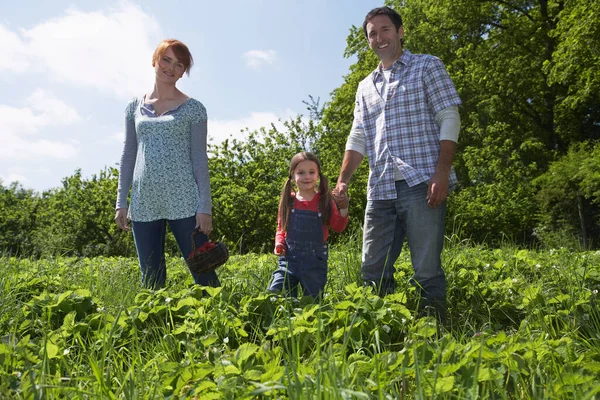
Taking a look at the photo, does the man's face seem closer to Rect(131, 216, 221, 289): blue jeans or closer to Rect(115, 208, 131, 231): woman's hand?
Rect(131, 216, 221, 289): blue jeans

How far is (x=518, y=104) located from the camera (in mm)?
21500

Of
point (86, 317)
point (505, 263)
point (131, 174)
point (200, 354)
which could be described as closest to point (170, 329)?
point (86, 317)

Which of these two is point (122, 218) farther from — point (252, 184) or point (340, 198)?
point (252, 184)

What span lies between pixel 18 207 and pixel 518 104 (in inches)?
998

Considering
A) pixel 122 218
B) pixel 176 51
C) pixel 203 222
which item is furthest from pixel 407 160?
pixel 122 218

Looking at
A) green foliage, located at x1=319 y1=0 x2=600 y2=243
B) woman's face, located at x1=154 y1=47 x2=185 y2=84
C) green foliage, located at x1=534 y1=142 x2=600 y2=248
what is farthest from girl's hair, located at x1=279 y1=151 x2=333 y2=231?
green foliage, located at x1=319 y1=0 x2=600 y2=243

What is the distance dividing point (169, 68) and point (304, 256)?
1.63 metres

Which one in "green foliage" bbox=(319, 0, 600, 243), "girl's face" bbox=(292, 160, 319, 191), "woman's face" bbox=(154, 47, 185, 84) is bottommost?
"girl's face" bbox=(292, 160, 319, 191)

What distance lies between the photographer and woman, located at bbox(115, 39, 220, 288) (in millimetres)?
4211

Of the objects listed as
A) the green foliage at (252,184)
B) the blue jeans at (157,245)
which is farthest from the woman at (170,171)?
the green foliage at (252,184)

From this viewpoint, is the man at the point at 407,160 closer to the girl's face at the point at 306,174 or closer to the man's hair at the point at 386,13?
the man's hair at the point at 386,13

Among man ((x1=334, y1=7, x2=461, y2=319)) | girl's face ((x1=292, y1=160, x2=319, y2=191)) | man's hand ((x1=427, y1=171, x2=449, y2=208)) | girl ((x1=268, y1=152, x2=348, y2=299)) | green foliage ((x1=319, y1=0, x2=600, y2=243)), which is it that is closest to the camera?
man's hand ((x1=427, y1=171, x2=449, y2=208))

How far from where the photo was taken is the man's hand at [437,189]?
149 inches

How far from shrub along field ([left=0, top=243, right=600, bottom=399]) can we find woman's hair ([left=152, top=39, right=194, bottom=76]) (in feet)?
5.27
